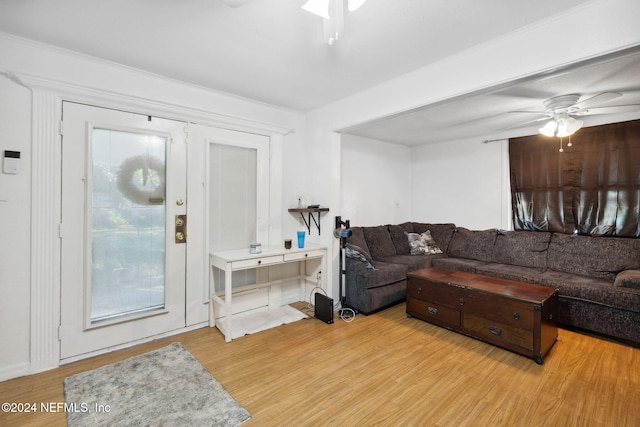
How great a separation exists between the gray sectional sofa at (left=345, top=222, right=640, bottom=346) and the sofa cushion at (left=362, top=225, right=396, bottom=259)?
0.05 feet

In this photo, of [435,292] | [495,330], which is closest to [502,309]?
[495,330]

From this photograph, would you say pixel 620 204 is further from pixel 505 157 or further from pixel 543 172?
pixel 505 157

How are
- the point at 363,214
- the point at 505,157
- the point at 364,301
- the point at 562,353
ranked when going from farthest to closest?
the point at 363,214 < the point at 505,157 < the point at 364,301 < the point at 562,353

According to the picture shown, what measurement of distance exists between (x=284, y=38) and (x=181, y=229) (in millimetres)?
2001

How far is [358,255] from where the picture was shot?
357 centimetres

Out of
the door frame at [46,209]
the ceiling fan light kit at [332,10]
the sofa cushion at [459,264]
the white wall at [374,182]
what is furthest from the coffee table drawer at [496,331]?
the door frame at [46,209]

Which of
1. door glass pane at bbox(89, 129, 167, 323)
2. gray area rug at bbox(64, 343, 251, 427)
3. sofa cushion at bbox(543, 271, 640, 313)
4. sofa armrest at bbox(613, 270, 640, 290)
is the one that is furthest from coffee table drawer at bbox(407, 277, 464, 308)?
door glass pane at bbox(89, 129, 167, 323)

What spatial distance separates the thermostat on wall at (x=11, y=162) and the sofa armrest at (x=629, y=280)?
528 cm

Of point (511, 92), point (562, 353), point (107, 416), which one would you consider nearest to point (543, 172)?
point (511, 92)

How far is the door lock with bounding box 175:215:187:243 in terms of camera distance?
2.92 metres

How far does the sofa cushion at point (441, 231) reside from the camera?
478cm

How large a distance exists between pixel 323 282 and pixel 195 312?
146 centimetres

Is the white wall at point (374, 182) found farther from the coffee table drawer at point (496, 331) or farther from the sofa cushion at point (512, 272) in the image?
the coffee table drawer at point (496, 331)

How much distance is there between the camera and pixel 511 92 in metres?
2.84
